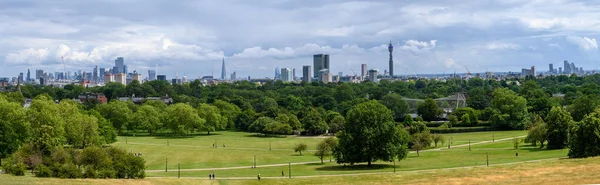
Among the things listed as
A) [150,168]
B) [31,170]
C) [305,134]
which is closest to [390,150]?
[150,168]

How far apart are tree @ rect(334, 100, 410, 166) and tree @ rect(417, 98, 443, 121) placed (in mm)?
62710

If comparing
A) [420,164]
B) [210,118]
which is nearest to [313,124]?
[210,118]

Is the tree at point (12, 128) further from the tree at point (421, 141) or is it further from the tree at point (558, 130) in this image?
the tree at point (558, 130)

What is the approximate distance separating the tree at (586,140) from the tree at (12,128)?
5237cm

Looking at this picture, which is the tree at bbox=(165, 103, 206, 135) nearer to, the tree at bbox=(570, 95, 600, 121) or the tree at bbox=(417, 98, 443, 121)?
the tree at bbox=(417, 98, 443, 121)

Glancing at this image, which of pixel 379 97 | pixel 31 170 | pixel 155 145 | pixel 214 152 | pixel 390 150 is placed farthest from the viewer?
pixel 379 97

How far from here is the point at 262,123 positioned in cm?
11475

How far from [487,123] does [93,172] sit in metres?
79.8

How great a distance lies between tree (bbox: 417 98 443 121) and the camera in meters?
124

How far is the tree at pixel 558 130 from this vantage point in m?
66.9

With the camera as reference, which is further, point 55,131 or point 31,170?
point 55,131

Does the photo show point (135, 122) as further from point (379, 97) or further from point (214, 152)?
point (379, 97)

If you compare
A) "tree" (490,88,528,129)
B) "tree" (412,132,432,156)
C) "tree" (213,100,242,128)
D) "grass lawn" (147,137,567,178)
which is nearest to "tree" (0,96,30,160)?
"grass lawn" (147,137,567,178)

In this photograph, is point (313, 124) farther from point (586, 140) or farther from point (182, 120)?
point (586, 140)
